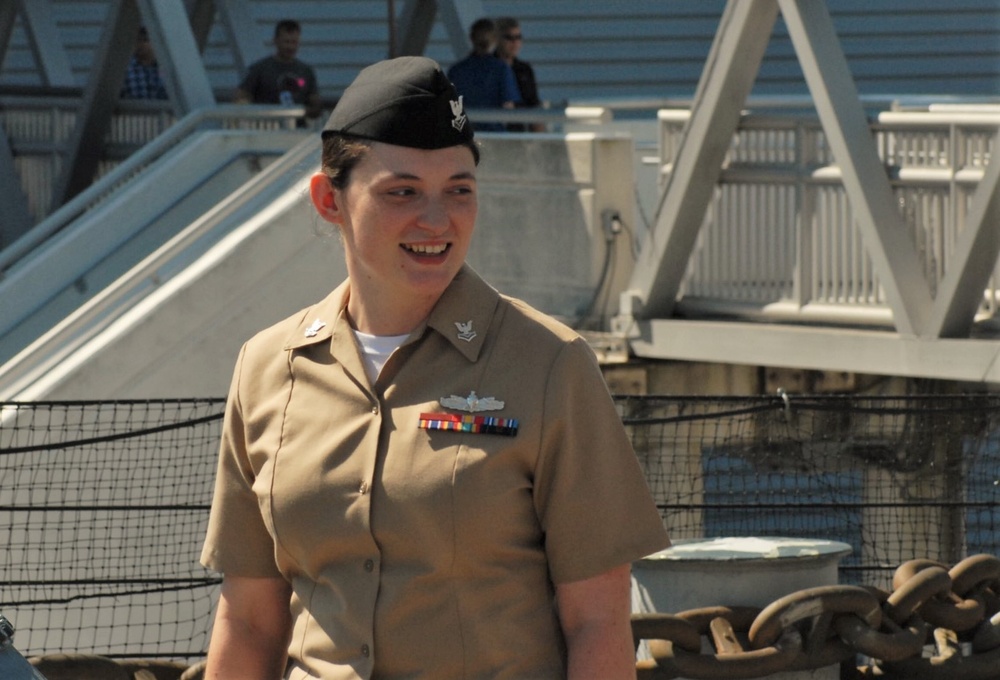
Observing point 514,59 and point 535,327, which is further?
point 514,59

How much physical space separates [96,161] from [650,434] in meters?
9.46

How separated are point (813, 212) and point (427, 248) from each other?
8.06 meters

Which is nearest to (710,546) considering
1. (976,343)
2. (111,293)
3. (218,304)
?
(976,343)

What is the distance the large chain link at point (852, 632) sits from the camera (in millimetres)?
4934

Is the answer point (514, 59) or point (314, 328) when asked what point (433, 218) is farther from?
point (514, 59)

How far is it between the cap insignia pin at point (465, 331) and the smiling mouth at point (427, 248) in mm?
120

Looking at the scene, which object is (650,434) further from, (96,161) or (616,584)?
(96,161)

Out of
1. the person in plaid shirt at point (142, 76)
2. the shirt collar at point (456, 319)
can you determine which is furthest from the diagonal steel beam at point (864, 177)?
the person in plaid shirt at point (142, 76)

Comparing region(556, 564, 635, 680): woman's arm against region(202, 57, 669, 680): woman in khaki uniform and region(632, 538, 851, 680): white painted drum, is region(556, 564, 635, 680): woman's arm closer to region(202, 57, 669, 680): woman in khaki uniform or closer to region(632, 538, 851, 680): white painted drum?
region(202, 57, 669, 680): woman in khaki uniform

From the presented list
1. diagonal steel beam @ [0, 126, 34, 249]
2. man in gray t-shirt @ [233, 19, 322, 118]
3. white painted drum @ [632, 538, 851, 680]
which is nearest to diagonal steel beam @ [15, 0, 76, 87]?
diagonal steel beam @ [0, 126, 34, 249]

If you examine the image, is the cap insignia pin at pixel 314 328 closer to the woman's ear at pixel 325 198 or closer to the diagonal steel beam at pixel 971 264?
the woman's ear at pixel 325 198

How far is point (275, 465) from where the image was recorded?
2900 mm

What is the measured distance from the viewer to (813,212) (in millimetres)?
10609

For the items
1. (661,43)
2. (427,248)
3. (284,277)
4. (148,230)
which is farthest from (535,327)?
(661,43)
